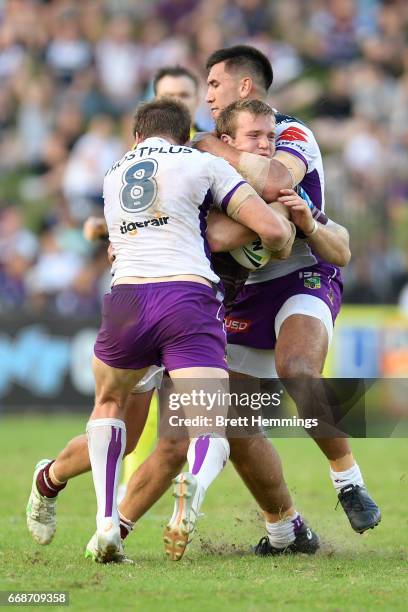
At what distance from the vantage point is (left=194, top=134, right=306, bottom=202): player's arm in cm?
593

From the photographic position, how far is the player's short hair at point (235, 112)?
605 centimetres

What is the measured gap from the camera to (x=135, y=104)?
18.7 m

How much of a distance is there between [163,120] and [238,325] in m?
1.59

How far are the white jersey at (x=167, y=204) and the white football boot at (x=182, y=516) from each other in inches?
42.1

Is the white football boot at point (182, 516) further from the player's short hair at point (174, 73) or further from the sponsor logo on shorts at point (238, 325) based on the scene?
the player's short hair at point (174, 73)

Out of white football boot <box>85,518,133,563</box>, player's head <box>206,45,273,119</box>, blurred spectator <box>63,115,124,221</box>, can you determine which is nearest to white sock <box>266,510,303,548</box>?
white football boot <box>85,518,133,563</box>

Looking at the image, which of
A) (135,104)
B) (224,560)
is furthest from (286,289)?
(135,104)

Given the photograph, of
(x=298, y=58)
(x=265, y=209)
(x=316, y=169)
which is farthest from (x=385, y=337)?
(x=265, y=209)

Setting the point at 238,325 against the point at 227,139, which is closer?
the point at 227,139

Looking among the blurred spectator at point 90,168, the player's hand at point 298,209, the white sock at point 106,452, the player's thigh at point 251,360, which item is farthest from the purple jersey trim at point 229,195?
the blurred spectator at point 90,168

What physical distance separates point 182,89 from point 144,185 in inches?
140

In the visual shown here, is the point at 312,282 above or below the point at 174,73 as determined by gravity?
below

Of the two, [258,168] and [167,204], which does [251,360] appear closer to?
[258,168]

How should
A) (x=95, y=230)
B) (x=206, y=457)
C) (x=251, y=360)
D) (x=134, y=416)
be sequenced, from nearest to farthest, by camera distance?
(x=206, y=457) → (x=134, y=416) → (x=251, y=360) → (x=95, y=230)
